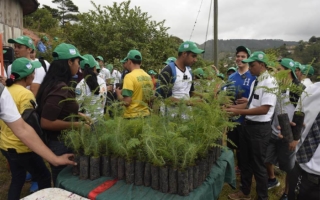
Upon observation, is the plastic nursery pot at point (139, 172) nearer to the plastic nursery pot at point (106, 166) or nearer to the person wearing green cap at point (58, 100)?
the plastic nursery pot at point (106, 166)

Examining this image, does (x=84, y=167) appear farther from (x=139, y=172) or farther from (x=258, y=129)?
(x=258, y=129)

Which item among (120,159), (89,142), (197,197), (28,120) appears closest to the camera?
(197,197)

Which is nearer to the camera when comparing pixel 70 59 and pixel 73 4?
pixel 70 59

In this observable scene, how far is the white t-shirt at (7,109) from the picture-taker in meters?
1.54

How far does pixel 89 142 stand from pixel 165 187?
67cm

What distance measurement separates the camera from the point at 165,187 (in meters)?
1.52

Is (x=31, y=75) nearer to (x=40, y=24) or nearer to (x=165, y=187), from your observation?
(x=165, y=187)

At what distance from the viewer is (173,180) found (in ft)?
4.90

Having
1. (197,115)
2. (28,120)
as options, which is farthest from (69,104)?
(197,115)

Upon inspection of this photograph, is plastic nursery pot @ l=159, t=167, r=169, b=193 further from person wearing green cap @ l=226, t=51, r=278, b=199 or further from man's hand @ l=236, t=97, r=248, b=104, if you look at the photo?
man's hand @ l=236, t=97, r=248, b=104

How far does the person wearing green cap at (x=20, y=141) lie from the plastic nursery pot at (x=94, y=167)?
0.96m

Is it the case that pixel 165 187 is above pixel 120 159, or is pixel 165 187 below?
below

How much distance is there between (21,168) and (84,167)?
1.10 m

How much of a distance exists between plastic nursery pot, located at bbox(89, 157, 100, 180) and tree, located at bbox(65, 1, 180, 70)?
11040 mm
